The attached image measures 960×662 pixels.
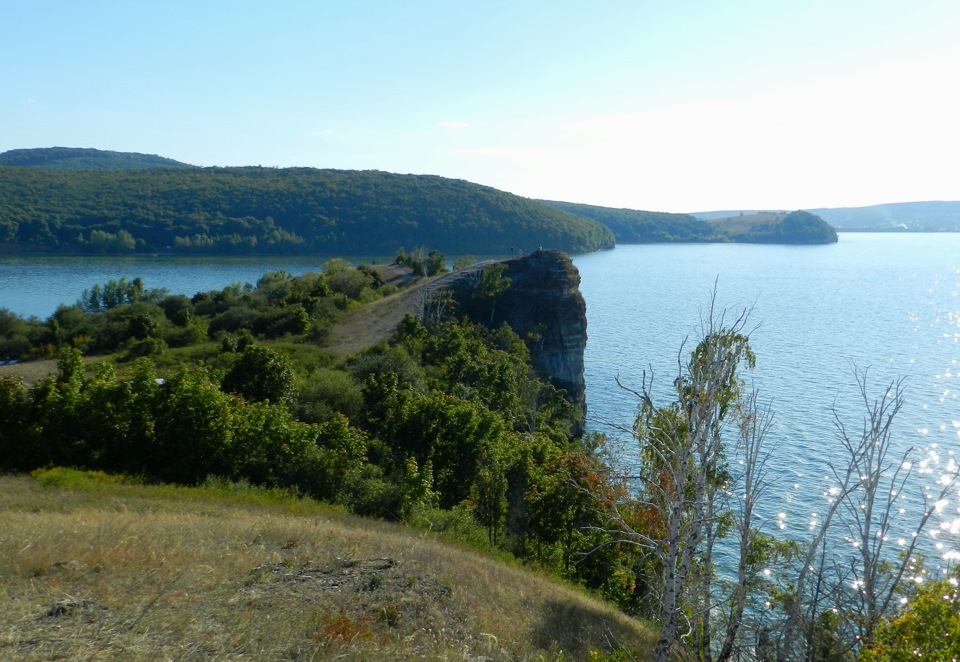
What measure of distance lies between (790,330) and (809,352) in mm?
12287

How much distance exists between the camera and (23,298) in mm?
86750

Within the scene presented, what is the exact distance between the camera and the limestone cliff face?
59.3 meters

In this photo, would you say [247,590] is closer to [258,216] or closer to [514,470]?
[514,470]

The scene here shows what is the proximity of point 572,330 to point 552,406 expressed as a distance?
13.9m

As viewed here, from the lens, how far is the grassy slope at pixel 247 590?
1077 cm

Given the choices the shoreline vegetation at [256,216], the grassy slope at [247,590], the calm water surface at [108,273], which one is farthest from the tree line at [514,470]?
the shoreline vegetation at [256,216]

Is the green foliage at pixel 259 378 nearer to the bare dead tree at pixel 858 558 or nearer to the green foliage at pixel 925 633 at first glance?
the bare dead tree at pixel 858 558

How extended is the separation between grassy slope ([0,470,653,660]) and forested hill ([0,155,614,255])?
421 feet

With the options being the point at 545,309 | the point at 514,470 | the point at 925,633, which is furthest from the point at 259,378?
the point at 545,309

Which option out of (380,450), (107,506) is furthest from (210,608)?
(380,450)

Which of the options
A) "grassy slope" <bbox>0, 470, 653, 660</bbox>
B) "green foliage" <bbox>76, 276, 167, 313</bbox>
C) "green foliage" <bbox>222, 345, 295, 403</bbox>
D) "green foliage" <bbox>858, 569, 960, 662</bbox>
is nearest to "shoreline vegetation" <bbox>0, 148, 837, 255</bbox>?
"green foliage" <bbox>76, 276, 167, 313</bbox>

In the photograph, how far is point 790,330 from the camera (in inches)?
2965

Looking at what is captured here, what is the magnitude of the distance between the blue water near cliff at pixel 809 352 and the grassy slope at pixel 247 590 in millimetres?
17796

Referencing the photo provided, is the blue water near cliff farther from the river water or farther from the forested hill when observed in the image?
the forested hill
